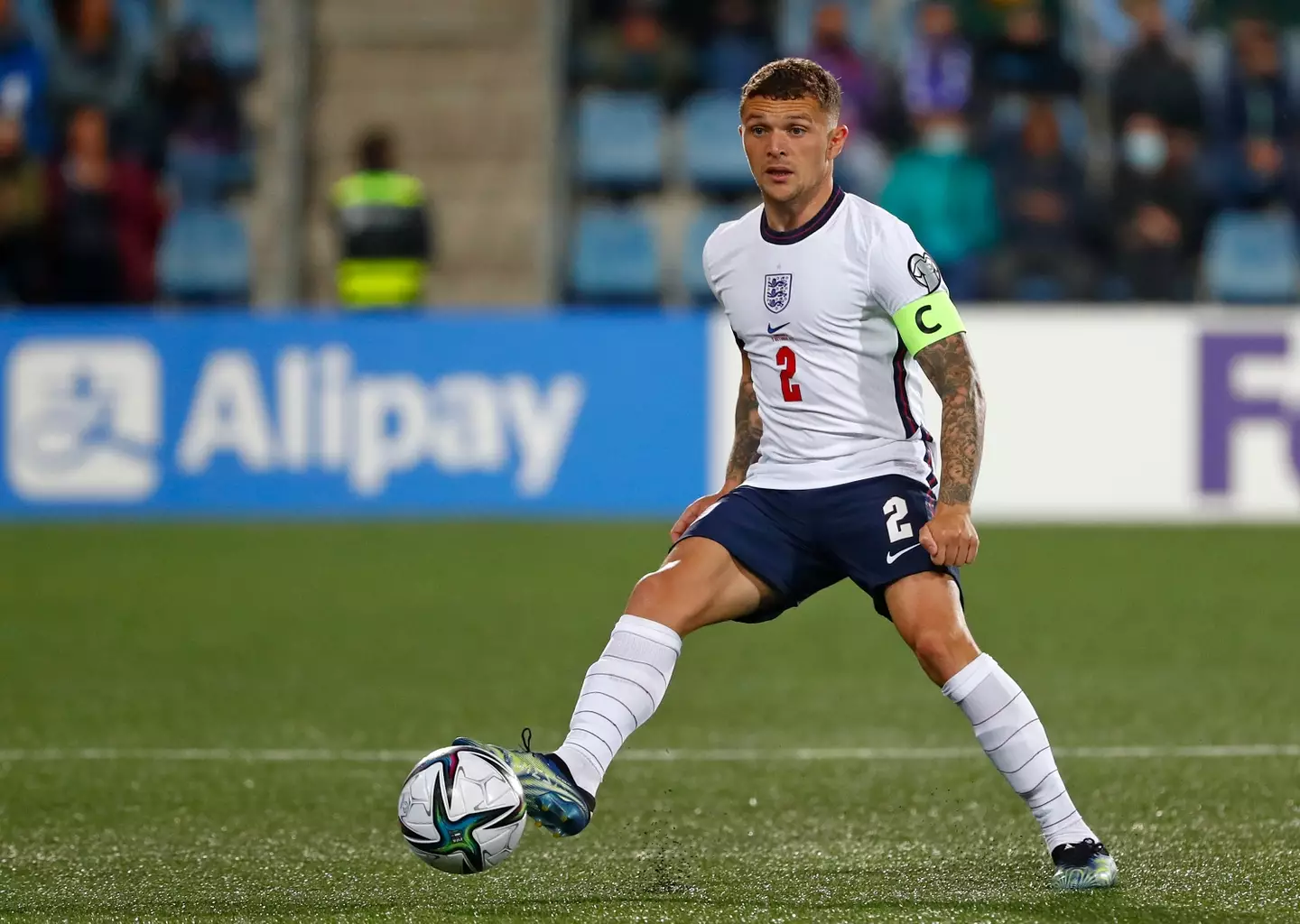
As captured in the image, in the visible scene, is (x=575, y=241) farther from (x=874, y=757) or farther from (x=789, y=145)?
(x=789, y=145)

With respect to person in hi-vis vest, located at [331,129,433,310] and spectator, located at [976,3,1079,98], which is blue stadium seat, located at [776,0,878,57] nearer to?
spectator, located at [976,3,1079,98]

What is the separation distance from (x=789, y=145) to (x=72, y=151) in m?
10.6

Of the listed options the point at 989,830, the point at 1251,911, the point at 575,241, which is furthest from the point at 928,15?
the point at 1251,911

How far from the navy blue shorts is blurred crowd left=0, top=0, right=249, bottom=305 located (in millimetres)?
10011

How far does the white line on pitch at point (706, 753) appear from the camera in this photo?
5.96 metres

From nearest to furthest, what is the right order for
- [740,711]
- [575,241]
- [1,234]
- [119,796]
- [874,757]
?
[119,796] < [874,757] < [740,711] < [1,234] < [575,241]

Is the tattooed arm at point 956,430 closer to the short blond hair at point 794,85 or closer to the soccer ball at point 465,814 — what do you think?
the short blond hair at point 794,85

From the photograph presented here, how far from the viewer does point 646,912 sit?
407 centimetres

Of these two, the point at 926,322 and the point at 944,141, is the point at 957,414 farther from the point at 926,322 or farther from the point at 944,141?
the point at 944,141

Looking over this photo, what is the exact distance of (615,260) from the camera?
48.1 ft

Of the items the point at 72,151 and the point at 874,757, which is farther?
the point at 72,151

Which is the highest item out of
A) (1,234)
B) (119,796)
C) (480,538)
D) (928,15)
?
(928,15)

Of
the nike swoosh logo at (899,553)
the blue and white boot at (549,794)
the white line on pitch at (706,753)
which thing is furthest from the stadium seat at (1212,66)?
the blue and white boot at (549,794)

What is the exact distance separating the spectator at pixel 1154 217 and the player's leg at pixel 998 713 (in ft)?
31.7
